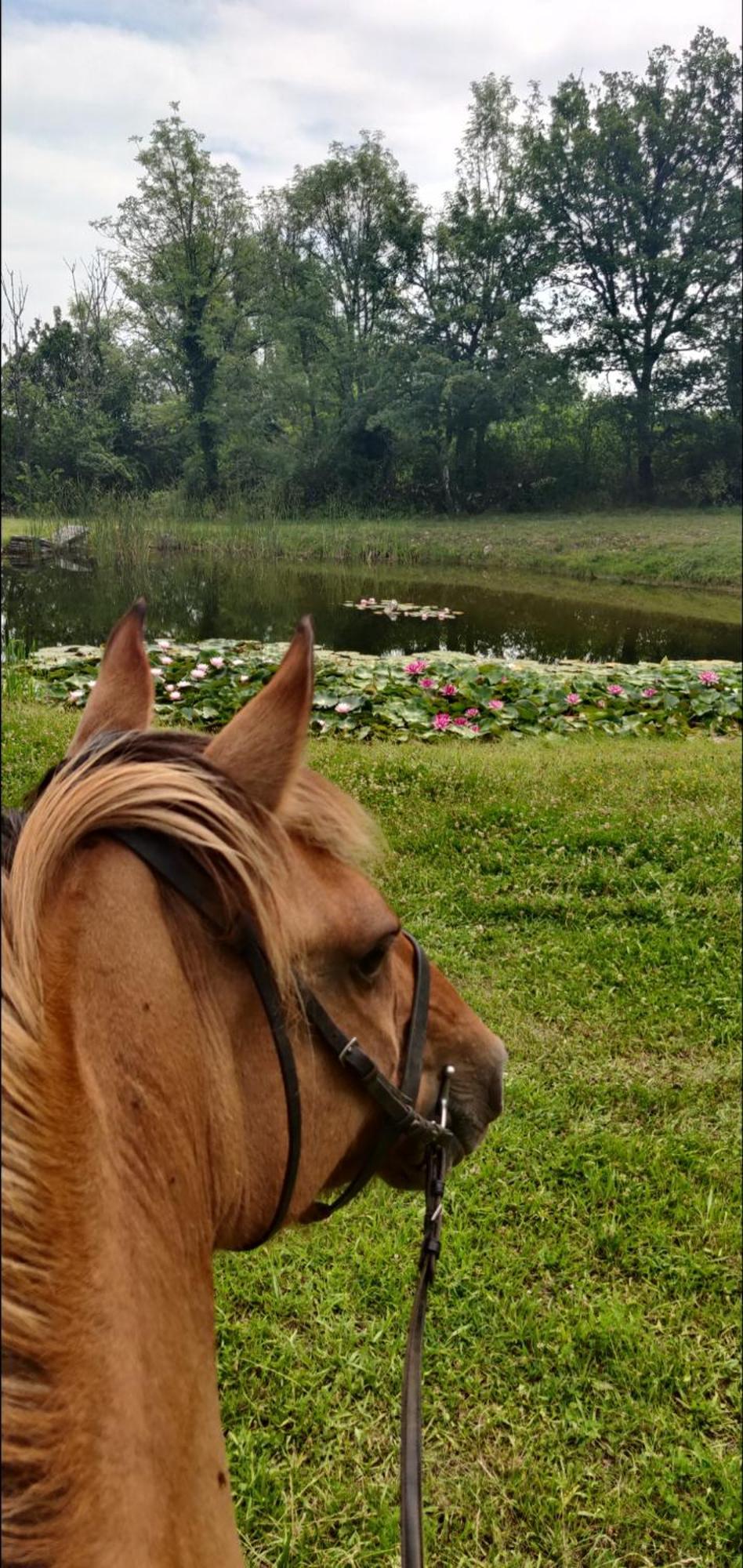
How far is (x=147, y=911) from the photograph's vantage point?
31.7 inches

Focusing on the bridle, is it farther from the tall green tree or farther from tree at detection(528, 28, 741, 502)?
tree at detection(528, 28, 741, 502)

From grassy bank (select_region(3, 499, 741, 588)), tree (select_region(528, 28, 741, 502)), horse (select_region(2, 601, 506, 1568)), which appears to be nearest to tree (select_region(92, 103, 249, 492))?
grassy bank (select_region(3, 499, 741, 588))

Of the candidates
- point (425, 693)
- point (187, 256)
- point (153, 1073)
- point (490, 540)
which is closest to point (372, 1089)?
point (153, 1073)

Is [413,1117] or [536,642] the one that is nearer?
[413,1117]

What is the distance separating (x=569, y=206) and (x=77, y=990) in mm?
12323

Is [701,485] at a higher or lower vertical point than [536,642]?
higher

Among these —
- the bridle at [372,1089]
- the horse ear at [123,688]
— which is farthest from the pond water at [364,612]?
the bridle at [372,1089]

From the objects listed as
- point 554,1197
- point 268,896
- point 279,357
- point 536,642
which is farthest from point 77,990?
point 536,642

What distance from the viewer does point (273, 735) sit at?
891 millimetres

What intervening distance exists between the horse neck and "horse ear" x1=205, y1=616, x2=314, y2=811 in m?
0.17

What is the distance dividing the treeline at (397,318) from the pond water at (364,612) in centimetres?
99

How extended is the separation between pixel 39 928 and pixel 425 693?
703 cm

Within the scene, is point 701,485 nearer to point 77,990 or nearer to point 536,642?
point 536,642

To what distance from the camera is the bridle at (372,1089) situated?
0.83 metres
